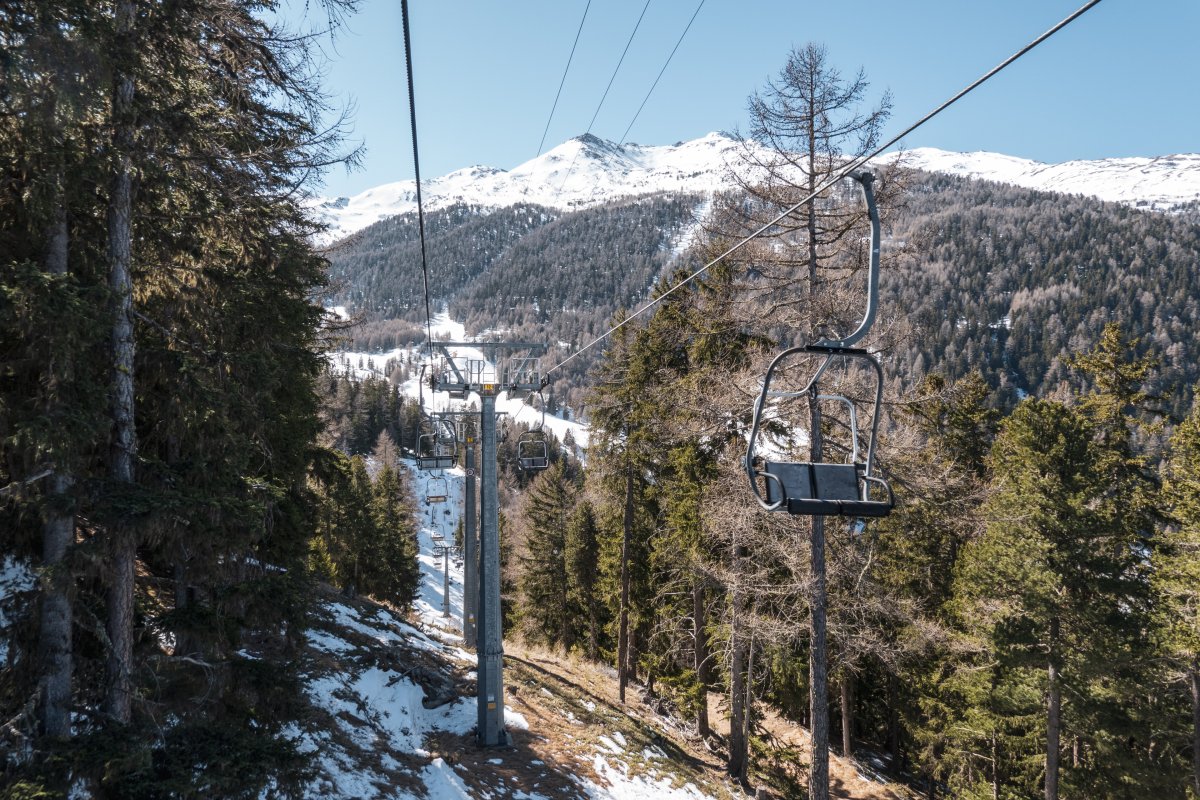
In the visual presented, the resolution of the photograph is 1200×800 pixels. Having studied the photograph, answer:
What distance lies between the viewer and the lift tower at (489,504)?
1098cm

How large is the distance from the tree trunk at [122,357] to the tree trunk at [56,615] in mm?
311

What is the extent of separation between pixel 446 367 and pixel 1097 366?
1949 cm

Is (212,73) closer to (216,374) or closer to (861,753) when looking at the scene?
(216,374)

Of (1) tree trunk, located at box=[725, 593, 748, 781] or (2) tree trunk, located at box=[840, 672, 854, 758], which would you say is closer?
(1) tree trunk, located at box=[725, 593, 748, 781]

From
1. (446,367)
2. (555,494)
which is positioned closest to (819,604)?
(446,367)

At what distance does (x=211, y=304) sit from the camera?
664 cm

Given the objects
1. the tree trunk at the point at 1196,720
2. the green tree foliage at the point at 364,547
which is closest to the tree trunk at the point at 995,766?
the tree trunk at the point at 1196,720

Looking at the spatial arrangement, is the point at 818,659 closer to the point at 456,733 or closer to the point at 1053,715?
the point at 456,733

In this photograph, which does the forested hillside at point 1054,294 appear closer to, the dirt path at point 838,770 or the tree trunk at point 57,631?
the dirt path at point 838,770

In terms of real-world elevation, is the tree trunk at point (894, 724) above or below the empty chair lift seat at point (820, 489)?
below

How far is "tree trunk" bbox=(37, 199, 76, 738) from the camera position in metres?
4.62

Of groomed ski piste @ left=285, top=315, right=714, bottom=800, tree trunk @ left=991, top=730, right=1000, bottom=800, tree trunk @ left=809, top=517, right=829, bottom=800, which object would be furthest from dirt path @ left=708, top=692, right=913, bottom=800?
tree trunk @ left=809, top=517, right=829, bottom=800

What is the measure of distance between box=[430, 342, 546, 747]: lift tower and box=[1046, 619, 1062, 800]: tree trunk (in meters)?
11.7

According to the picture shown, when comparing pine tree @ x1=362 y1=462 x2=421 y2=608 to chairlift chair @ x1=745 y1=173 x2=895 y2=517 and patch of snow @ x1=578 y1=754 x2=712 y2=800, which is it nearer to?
patch of snow @ x1=578 y1=754 x2=712 y2=800
